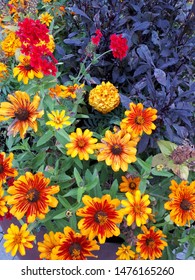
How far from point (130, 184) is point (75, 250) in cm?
21

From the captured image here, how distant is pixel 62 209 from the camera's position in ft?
3.04

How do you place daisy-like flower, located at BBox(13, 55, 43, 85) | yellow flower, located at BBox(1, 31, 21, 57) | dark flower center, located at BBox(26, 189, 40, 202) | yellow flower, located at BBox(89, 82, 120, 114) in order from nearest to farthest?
dark flower center, located at BBox(26, 189, 40, 202), daisy-like flower, located at BBox(13, 55, 43, 85), yellow flower, located at BBox(89, 82, 120, 114), yellow flower, located at BBox(1, 31, 21, 57)

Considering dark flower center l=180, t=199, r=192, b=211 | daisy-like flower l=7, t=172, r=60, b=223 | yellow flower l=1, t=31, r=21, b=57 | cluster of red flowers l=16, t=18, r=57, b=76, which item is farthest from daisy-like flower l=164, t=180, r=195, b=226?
yellow flower l=1, t=31, r=21, b=57

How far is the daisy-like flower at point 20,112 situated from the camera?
84 centimetres

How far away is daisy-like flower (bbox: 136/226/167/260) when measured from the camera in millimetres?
863

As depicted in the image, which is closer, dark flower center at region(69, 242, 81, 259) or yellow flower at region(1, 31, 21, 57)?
dark flower center at region(69, 242, 81, 259)

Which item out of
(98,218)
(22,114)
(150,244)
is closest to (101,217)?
(98,218)

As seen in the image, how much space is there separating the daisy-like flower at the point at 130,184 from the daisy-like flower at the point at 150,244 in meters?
0.10

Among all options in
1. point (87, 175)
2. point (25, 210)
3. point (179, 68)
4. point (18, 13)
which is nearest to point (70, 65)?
point (18, 13)

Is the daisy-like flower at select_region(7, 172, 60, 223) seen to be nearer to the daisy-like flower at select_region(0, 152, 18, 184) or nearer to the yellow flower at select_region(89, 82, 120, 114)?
the daisy-like flower at select_region(0, 152, 18, 184)

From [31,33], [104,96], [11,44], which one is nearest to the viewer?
[31,33]

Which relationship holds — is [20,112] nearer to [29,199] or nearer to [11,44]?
[29,199]

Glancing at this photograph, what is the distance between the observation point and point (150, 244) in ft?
2.84

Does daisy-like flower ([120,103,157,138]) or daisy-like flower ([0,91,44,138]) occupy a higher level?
daisy-like flower ([0,91,44,138])
